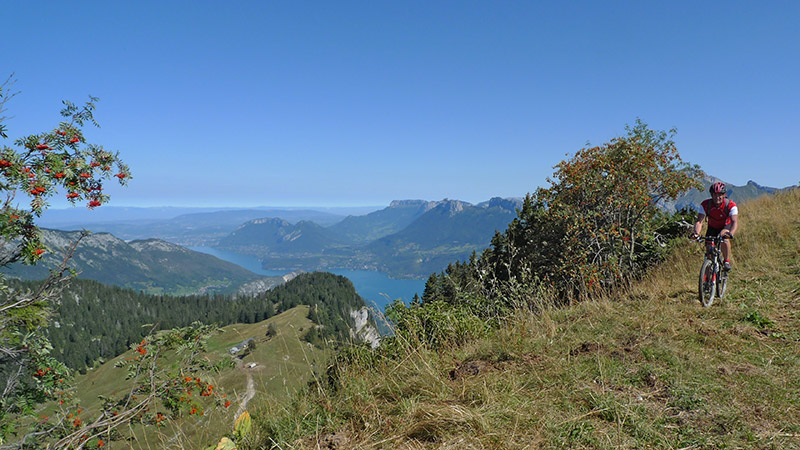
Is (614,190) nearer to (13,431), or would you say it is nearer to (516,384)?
(516,384)

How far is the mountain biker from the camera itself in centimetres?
755

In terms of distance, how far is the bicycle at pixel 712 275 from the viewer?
7051 mm

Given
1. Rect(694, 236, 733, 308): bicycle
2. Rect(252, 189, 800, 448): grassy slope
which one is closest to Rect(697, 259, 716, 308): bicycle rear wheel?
Rect(694, 236, 733, 308): bicycle

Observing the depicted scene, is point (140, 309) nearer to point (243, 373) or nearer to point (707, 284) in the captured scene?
point (243, 373)

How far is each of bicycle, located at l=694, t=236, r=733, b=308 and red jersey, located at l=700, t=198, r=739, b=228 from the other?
0.48m

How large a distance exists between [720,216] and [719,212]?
100mm

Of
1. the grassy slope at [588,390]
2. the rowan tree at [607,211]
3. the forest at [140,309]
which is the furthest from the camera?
the forest at [140,309]

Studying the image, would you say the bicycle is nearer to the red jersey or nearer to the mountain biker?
the mountain biker

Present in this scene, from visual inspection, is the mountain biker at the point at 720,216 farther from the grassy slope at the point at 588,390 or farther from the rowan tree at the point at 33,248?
the rowan tree at the point at 33,248

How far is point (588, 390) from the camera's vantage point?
3.79m

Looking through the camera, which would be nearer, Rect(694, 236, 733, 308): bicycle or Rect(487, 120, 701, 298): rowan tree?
Rect(694, 236, 733, 308): bicycle

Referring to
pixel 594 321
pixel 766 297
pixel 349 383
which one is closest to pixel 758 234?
pixel 766 297

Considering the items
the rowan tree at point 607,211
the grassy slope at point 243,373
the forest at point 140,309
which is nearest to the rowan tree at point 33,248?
the grassy slope at point 243,373

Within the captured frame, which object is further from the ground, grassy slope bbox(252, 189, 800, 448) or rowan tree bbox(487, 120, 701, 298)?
rowan tree bbox(487, 120, 701, 298)
